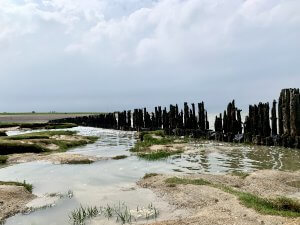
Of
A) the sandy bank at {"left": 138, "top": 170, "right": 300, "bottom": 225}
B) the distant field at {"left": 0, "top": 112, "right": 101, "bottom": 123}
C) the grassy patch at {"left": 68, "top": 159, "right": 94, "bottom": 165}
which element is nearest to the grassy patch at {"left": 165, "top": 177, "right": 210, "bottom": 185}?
the sandy bank at {"left": 138, "top": 170, "right": 300, "bottom": 225}

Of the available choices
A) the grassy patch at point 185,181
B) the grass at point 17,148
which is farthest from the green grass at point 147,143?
the grassy patch at point 185,181

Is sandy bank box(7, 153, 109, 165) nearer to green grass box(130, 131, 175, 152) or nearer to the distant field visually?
green grass box(130, 131, 175, 152)

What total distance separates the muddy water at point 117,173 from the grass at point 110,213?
0.71 feet

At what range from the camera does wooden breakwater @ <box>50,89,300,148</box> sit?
25938 mm

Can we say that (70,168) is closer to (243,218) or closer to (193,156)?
(193,156)

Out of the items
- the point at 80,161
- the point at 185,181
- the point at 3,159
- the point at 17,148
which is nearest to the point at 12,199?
the point at 185,181

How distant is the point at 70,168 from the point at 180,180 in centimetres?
666

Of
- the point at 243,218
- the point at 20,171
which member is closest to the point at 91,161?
the point at 20,171

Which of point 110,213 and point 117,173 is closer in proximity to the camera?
point 110,213

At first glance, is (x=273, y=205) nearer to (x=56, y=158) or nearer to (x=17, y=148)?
(x=56, y=158)

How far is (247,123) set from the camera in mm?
30281

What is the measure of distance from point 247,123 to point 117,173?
15425 mm

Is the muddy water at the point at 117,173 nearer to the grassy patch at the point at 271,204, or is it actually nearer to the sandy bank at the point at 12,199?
the sandy bank at the point at 12,199

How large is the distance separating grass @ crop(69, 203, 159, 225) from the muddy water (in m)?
0.22
